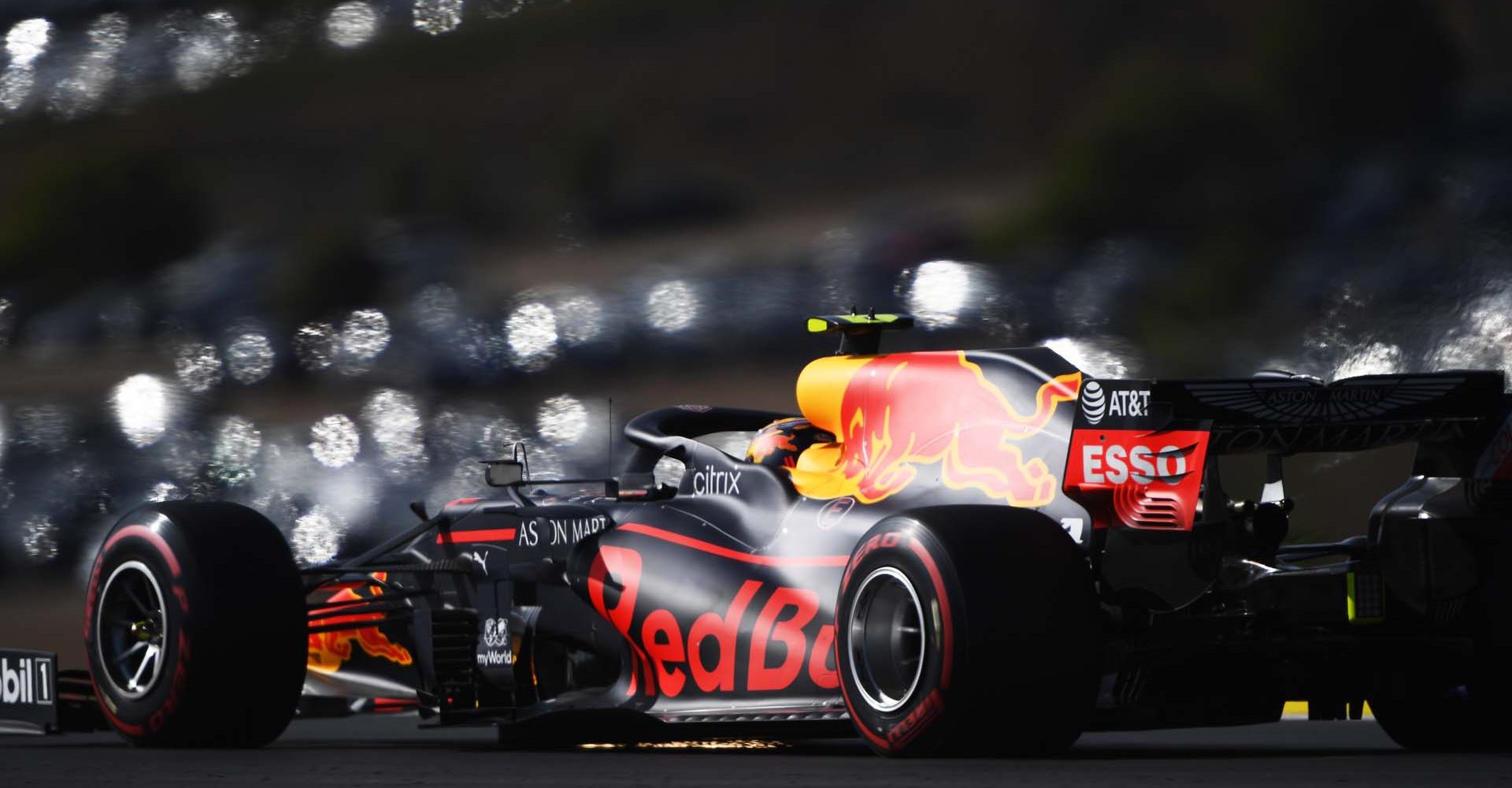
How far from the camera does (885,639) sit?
279 inches

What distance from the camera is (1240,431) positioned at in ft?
23.5

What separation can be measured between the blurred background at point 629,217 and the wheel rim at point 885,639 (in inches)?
237

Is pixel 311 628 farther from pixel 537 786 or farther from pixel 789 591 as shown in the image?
pixel 537 786

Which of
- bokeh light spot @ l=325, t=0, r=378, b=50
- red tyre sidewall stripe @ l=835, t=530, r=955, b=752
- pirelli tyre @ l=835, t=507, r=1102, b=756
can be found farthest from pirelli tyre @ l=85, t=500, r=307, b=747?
bokeh light spot @ l=325, t=0, r=378, b=50

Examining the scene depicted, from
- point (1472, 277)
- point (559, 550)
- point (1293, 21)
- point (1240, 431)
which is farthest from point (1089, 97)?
point (1240, 431)

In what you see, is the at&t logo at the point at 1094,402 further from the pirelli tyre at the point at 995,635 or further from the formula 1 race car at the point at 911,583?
the pirelli tyre at the point at 995,635

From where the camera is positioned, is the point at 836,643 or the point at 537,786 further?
the point at 836,643

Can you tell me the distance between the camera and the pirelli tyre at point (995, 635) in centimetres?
666

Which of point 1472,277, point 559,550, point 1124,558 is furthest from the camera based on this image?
point 1472,277

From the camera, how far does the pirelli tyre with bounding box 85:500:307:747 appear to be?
873 centimetres

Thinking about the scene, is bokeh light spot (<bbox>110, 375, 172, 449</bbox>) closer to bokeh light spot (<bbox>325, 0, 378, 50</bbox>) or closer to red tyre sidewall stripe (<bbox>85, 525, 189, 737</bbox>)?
bokeh light spot (<bbox>325, 0, 378, 50</bbox>)

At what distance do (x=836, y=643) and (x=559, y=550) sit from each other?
1.93 m

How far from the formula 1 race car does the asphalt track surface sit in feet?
0.60

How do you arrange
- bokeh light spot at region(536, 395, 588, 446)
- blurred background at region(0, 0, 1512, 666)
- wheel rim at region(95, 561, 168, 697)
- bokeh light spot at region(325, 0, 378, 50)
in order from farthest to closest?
bokeh light spot at region(325, 0, 378, 50) → bokeh light spot at region(536, 395, 588, 446) → blurred background at region(0, 0, 1512, 666) → wheel rim at region(95, 561, 168, 697)
